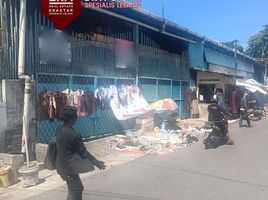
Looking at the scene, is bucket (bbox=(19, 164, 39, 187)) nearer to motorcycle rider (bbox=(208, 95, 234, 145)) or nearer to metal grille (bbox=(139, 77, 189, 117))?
motorcycle rider (bbox=(208, 95, 234, 145))

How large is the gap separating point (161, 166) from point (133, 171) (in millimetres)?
911

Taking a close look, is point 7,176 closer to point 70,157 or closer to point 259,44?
point 70,157

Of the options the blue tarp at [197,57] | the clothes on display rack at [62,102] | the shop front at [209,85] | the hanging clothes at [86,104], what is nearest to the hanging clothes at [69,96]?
the clothes on display rack at [62,102]

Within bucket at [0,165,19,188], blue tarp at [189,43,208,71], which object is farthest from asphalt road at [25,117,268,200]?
blue tarp at [189,43,208,71]

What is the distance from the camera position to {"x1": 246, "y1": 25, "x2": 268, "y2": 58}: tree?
51094 millimetres

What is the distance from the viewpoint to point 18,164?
868cm

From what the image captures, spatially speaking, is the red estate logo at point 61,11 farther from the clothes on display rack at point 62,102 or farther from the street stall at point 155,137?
the street stall at point 155,137

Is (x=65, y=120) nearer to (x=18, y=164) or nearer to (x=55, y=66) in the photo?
(x=18, y=164)

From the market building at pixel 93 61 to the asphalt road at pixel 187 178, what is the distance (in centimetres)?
289

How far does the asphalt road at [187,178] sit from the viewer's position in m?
7.48

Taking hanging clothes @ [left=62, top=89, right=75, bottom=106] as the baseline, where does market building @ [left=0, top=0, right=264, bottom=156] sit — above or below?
above

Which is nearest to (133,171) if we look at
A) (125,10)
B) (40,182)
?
(40,182)

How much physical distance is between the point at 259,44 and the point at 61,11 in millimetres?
44641

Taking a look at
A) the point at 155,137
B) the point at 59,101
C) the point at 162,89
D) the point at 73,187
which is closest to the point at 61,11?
the point at 59,101
